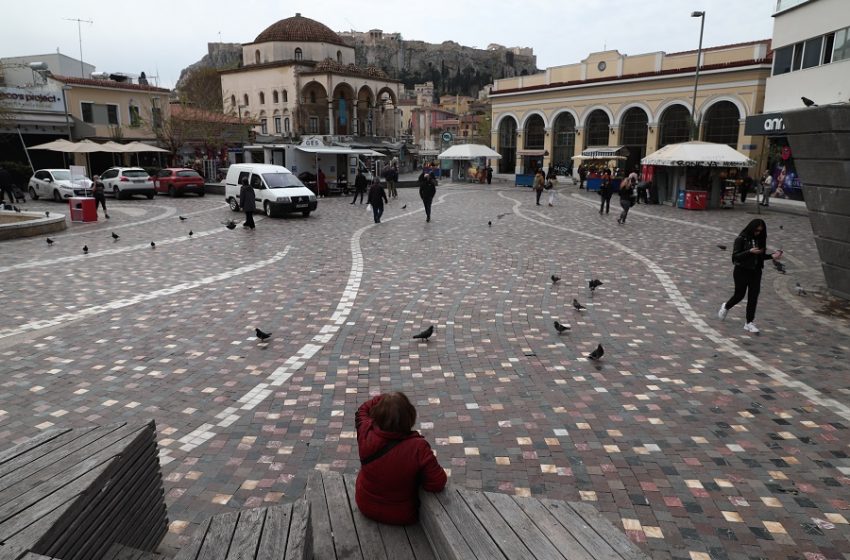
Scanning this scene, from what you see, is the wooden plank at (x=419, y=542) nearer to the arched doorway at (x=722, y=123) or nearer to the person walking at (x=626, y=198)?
the person walking at (x=626, y=198)

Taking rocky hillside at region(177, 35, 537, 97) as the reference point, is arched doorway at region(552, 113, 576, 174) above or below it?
below

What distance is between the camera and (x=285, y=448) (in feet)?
17.1

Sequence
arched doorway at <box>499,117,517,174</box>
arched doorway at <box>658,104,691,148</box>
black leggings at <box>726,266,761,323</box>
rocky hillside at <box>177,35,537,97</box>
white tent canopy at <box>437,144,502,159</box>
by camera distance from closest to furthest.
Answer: black leggings at <box>726,266,761,323</box>
arched doorway at <box>658,104,691,148</box>
white tent canopy at <box>437,144,502,159</box>
arched doorway at <box>499,117,517,174</box>
rocky hillside at <box>177,35,537,97</box>

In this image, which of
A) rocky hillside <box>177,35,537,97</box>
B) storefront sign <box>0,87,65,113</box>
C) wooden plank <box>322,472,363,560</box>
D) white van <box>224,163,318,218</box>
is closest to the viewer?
wooden plank <box>322,472,363,560</box>

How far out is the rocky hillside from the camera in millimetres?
157750

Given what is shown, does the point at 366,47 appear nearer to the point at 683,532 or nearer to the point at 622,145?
the point at 622,145

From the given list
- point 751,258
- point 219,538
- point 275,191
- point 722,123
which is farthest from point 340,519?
point 722,123

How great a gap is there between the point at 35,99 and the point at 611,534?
43980 mm

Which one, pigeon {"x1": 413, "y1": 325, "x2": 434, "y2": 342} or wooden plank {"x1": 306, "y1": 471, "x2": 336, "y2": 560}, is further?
pigeon {"x1": 413, "y1": 325, "x2": 434, "y2": 342}

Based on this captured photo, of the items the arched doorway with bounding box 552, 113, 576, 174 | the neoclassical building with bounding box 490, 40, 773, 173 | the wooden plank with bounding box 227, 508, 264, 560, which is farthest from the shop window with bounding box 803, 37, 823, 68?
the wooden plank with bounding box 227, 508, 264, 560

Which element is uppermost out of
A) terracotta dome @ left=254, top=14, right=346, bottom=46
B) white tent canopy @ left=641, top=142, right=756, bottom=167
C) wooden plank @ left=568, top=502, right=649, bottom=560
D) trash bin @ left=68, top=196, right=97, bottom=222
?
terracotta dome @ left=254, top=14, right=346, bottom=46

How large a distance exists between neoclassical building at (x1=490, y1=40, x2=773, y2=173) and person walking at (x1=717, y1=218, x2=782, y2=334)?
32.5 meters

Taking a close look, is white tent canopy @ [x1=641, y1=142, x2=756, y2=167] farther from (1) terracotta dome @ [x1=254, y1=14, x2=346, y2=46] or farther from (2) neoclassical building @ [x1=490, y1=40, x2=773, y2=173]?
(1) terracotta dome @ [x1=254, y1=14, x2=346, y2=46]

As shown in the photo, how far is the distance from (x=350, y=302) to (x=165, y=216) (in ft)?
50.7
